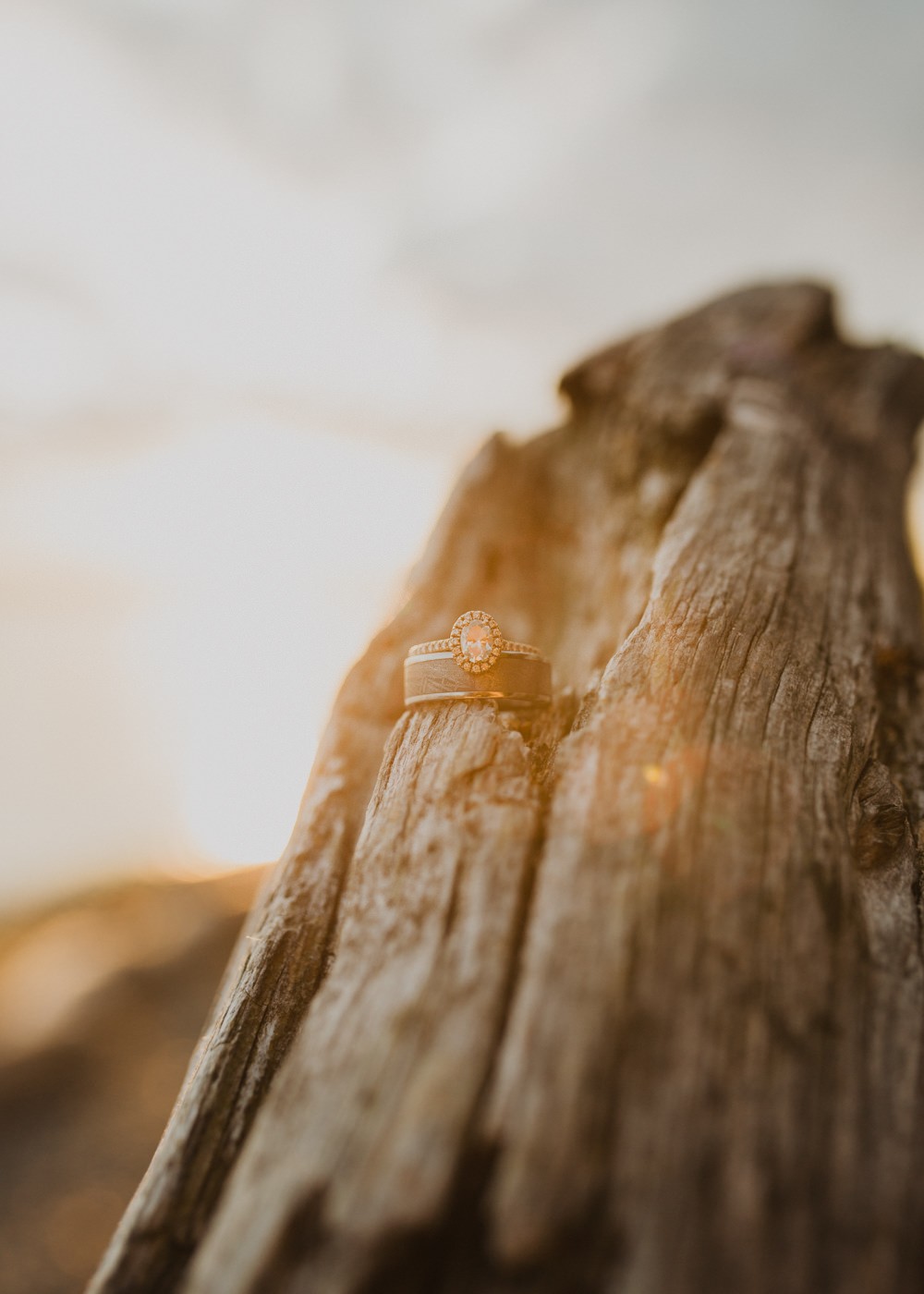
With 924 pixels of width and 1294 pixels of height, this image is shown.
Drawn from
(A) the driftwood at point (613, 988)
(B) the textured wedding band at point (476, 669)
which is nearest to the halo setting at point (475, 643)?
(B) the textured wedding band at point (476, 669)

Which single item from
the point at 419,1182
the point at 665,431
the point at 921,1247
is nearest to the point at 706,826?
the point at 921,1247

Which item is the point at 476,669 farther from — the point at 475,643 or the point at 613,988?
the point at 613,988

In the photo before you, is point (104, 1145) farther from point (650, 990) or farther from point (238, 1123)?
point (650, 990)

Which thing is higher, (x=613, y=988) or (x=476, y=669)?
(x=476, y=669)

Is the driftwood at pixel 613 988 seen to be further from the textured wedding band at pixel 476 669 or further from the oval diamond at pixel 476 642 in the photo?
the oval diamond at pixel 476 642

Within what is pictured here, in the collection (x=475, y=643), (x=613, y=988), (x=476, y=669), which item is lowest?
(x=613, y=988)

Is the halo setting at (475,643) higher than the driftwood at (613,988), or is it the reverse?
the halo setting at (475,643)

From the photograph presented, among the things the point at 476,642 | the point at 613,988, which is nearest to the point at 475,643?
the point at 476,642
